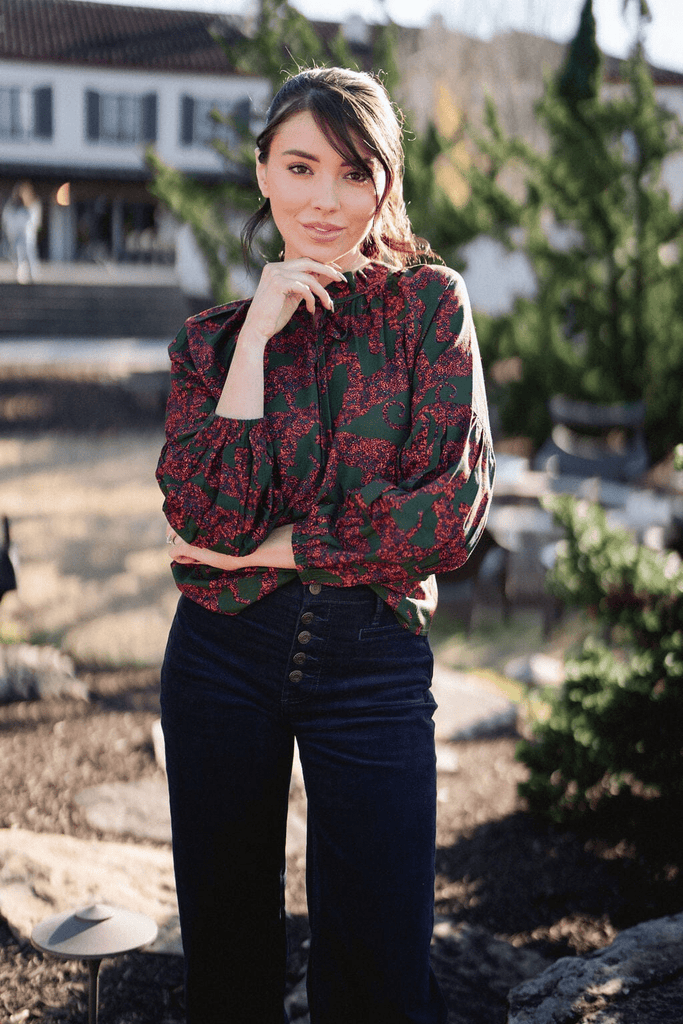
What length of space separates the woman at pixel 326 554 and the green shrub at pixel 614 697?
160 cm

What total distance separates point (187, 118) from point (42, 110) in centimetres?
433

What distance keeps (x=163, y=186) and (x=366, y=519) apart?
846cm

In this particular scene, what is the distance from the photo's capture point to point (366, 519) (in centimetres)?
187

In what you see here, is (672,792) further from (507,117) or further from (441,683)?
(507,117)

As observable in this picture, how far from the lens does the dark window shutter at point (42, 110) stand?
99.9 feet

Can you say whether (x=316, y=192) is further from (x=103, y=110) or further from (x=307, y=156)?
(x=103, y=110)

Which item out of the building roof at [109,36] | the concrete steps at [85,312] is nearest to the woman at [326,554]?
the concrete steps at [85,312]

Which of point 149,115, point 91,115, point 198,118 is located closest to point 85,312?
point 198,118

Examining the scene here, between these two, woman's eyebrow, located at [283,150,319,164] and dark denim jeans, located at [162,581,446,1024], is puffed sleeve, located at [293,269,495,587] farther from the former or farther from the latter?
woman's eyebrow, located at [283,150,319,164]

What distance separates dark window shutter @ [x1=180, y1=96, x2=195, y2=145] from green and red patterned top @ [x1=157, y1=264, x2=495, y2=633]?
30.8 m

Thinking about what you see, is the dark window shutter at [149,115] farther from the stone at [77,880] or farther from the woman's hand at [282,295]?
the woman's hand at [282,295]

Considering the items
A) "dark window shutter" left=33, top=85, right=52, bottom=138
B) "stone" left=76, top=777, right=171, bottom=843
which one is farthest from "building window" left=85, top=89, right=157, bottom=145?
"stone" left=76, top=777, right=171, bottom=843

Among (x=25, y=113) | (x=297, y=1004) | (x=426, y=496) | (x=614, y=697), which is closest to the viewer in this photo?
(x=426, y=496)

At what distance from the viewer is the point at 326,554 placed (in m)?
1.83
